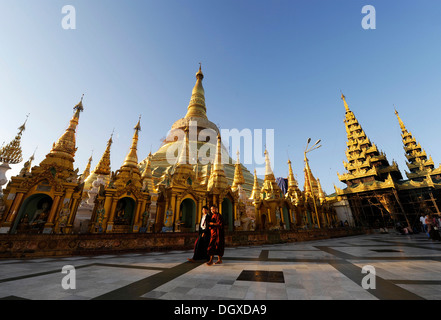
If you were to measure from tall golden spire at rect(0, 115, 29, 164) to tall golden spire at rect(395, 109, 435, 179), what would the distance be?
56497mm

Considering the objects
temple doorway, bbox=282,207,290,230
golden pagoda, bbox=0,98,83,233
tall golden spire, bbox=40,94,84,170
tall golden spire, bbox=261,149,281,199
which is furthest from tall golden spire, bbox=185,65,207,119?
golden pagoda, bbox=0,98,83,233

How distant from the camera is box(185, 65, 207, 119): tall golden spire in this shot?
41.0 m

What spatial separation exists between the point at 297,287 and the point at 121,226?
13.8 metres

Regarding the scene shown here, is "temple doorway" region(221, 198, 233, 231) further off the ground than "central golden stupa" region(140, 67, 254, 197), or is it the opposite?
"central golden stupa" region(140, 67, 254, 197)

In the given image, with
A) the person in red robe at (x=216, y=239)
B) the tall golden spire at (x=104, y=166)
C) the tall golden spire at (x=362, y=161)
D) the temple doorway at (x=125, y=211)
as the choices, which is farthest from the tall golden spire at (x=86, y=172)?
the tall golden spire at (x=362, y=161)

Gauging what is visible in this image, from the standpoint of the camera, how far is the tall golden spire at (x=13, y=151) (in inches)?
727

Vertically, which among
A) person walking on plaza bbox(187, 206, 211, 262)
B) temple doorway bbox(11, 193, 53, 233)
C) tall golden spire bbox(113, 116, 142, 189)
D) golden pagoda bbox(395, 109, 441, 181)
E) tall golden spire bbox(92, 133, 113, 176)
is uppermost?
golden pagoda bbox(395, 109, 441, 181)

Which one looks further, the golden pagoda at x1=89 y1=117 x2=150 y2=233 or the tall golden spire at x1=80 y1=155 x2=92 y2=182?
the tall golden spire at x1=80 y1=155 x2=92 y2=182

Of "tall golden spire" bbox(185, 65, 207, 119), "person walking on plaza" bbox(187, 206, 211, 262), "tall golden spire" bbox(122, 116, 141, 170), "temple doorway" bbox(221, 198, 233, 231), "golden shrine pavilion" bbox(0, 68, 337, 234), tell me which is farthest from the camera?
"tall golden spire" bbox(185, 65, 207, 119)

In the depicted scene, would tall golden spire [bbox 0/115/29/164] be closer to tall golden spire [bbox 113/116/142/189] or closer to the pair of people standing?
tall golden spire [bbox 113/116/142/189]

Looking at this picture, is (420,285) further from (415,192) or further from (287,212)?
(415,192)

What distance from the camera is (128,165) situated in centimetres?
1636
